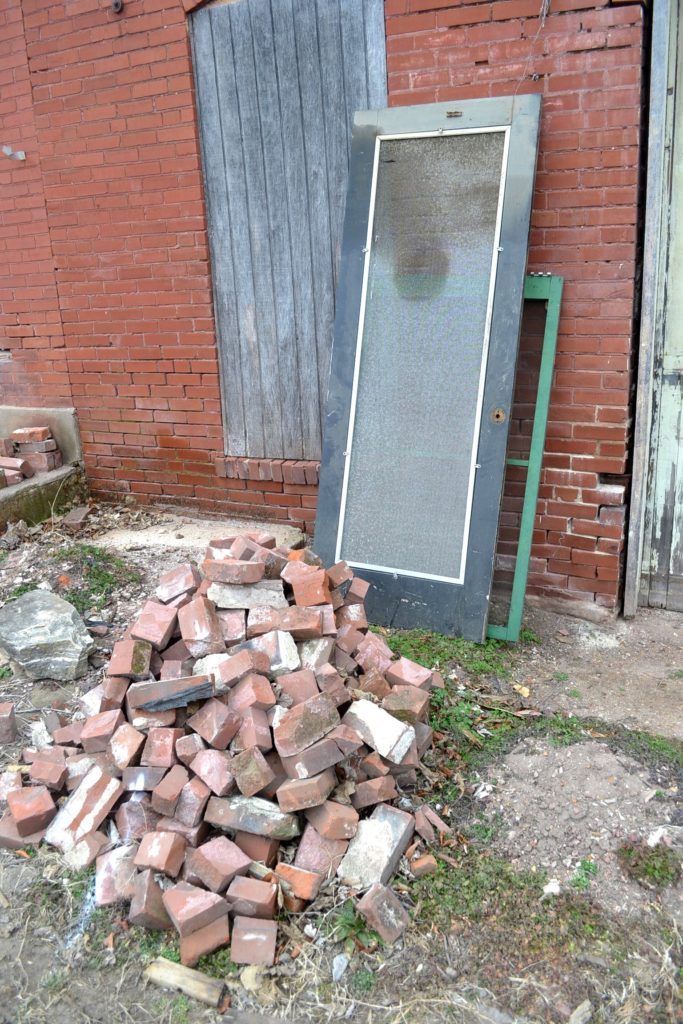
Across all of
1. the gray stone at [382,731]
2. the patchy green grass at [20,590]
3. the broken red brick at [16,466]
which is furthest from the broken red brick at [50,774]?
the broken red brick at [16,466]

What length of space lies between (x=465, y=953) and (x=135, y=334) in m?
3.89

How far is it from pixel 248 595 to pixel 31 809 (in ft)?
3.34

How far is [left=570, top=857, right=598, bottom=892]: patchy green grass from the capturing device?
228 centimetres

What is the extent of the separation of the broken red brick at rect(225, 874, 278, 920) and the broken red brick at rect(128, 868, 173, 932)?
20 cm

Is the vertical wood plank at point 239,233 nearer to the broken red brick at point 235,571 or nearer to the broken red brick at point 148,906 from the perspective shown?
the broken red brick at point 235,571

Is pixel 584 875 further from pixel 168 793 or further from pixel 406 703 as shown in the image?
pixel 168 793

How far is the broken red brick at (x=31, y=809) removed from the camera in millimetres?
2477

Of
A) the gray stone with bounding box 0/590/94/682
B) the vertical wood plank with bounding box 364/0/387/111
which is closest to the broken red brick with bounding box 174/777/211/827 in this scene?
the gray stone with bounding box 0/590/94/682

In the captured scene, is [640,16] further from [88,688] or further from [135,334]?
[88,688]

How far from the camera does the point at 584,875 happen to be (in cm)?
232

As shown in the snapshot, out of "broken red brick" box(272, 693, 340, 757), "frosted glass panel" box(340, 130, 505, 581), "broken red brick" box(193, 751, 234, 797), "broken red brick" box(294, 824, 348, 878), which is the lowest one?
"broken red brick" box(294, 824, 348, 878)

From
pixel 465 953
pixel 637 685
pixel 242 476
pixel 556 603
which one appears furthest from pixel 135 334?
pixel 465 953

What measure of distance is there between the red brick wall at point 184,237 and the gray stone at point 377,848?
179 centimetres

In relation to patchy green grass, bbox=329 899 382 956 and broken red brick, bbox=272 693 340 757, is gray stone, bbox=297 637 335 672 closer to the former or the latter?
broken red brick, bbox=272 693 340 757
